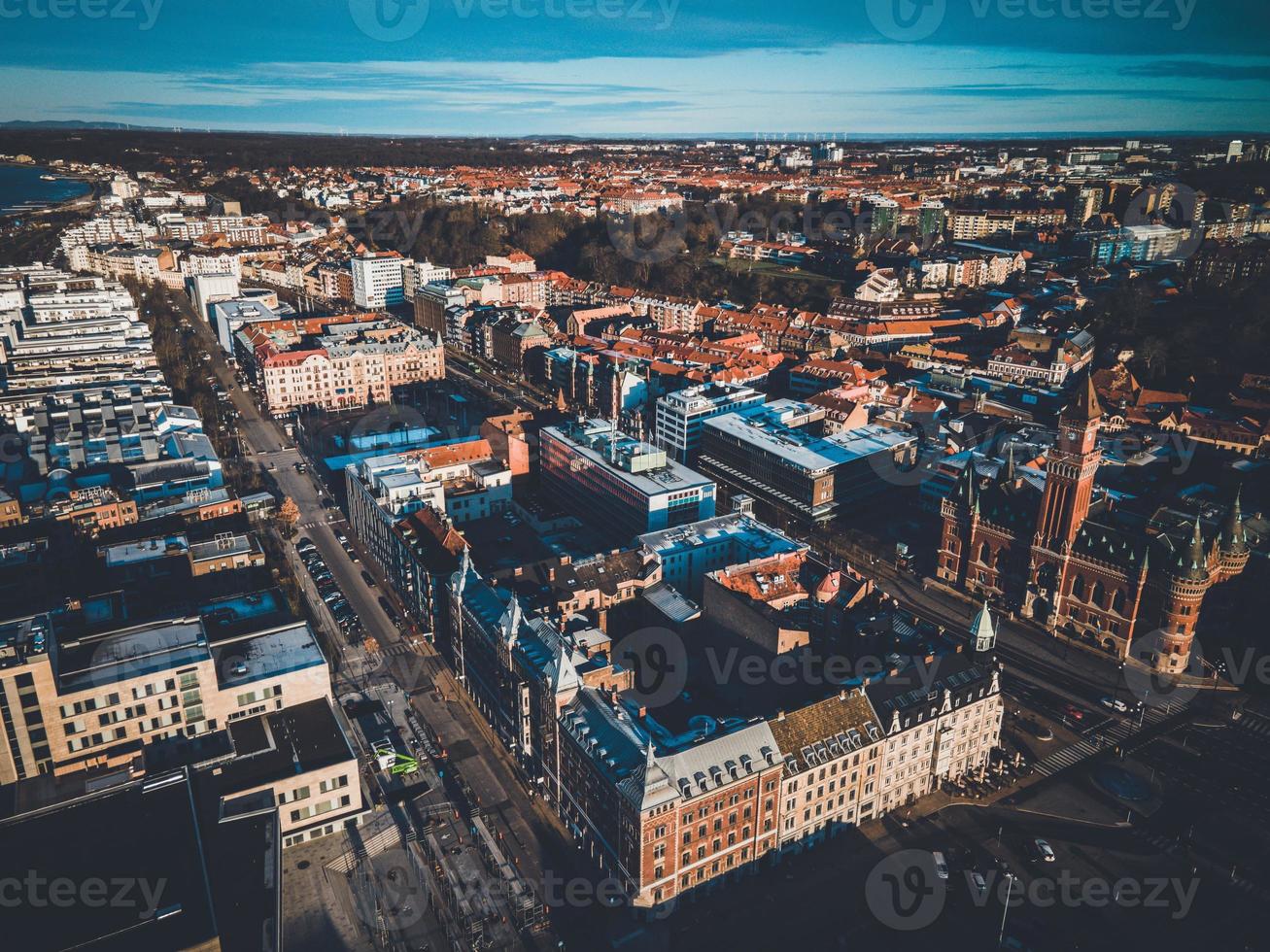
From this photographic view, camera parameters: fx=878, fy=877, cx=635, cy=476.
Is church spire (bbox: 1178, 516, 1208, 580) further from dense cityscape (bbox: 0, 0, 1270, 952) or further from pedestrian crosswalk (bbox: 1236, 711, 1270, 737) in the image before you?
pedestrian crosswalk (bbox: 1236, 711, 1270, 737)

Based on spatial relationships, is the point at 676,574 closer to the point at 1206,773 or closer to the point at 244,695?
the point at 244,695

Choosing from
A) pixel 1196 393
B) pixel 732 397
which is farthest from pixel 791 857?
pixel 1196 393

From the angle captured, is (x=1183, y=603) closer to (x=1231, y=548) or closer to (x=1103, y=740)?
(x=1231, y=548)

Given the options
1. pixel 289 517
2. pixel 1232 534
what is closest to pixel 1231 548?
pixel 1232 534

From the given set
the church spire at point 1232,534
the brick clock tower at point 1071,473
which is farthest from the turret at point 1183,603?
the brick clock tower at point 1071,473

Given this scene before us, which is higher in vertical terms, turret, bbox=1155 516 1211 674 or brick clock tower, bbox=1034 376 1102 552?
brick clock tower, bbox=1034 376 1102 552

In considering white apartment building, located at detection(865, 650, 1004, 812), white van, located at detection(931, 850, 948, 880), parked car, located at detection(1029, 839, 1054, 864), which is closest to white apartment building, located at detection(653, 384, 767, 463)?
white apartment building, located at detection(865, 650, 1004, 812)
